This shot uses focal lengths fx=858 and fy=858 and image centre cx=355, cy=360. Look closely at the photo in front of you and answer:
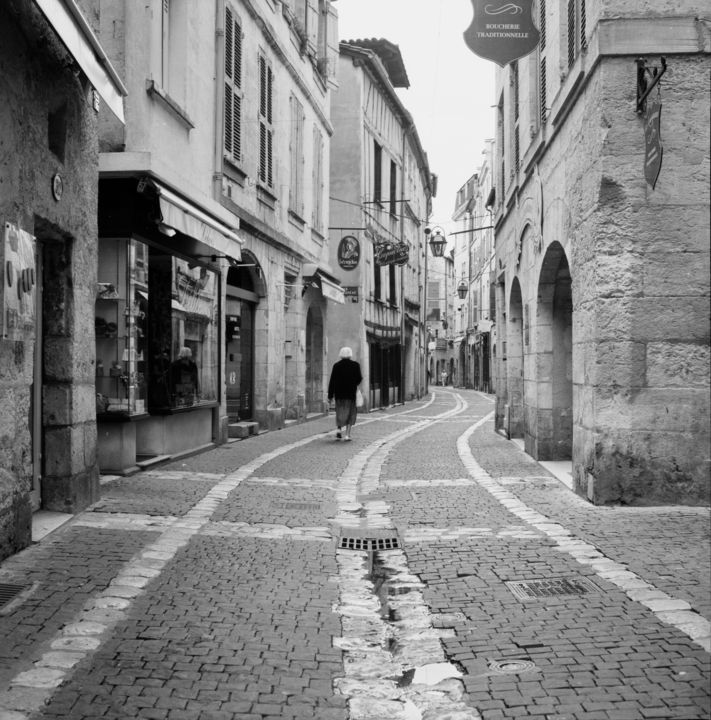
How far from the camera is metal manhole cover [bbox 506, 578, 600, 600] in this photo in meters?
4.80

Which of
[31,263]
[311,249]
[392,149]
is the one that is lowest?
[31,263]

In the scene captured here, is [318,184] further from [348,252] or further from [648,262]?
[648,262]

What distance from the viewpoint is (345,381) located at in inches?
565

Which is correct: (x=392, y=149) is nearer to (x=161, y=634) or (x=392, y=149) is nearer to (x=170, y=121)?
(x=170, y=121)

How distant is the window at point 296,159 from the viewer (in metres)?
18.0

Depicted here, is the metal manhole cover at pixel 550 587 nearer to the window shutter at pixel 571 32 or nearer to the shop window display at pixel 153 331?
the shop window display at pixel 153 331

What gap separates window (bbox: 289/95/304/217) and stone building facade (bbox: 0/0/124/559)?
1066 cm

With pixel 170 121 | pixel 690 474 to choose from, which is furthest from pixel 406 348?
pixel 690 474

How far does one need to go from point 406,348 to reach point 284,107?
21558 mm

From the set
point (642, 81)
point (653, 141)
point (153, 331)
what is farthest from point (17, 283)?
point (642, 81)

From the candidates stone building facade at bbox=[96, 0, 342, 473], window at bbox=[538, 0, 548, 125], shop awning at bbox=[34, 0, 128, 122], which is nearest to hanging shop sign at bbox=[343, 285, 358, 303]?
stone building facade at bbox=[96, 0, 342, 473]

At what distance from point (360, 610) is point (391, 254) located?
21373 mm

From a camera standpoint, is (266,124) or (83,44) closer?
(83,44)

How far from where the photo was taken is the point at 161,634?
13.4 ft
